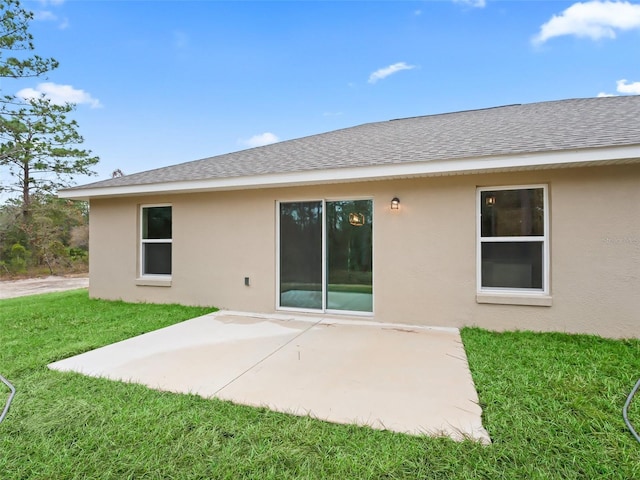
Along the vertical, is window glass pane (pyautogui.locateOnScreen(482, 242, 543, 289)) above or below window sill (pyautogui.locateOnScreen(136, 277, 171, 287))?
above

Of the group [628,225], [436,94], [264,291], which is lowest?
[264,291]

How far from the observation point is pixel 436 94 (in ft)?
43.5

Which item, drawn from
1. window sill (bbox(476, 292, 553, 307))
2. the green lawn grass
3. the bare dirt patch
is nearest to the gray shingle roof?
window sill (bbox(476, 292, 553, 307))

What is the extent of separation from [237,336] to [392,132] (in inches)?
244

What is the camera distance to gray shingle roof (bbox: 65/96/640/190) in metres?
4.77

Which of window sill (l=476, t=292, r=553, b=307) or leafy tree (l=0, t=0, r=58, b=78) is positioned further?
leafy tree (l=0, t=0, r=58, b=78)

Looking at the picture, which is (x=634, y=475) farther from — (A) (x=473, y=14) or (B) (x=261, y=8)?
(B) (x=261, y=8)

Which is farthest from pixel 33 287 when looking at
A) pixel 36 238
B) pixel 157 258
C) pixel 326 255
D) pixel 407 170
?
pixel 407 170

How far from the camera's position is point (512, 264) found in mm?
5105

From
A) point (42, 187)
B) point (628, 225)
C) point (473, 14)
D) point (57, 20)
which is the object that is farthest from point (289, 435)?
point (42, 187)

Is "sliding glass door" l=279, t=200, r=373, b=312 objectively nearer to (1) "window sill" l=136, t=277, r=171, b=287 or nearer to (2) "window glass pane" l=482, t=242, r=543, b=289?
(2) "window glass pane" l=482, t=242, r=543, b=289

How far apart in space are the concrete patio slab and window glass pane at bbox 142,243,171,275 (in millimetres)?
2491

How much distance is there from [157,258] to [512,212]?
7.59 metres

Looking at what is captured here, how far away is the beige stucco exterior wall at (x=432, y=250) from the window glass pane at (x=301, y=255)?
230 millimetres
